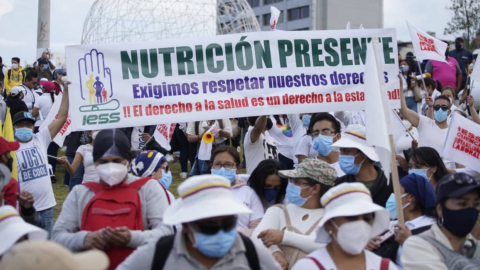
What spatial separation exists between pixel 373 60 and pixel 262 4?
80.4 m

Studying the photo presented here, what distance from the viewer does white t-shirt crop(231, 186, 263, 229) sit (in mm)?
5473

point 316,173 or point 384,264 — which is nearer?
point 384,264

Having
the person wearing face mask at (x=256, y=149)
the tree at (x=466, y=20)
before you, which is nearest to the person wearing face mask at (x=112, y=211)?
the person wearing face mask at (x=256, y=149)

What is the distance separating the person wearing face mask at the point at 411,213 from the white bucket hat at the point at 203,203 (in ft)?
5.18

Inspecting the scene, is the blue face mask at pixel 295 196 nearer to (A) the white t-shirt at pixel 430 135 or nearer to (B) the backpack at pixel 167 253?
(B) the backpack at pixel 167 253

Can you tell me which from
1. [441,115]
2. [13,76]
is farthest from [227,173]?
[13,76]

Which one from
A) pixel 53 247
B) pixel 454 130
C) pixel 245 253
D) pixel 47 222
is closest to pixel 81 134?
pixel 47 222

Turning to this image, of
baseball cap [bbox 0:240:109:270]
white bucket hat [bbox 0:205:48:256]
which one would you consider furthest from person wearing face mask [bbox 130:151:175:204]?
baseball cap [bbox 0:240:109:270]

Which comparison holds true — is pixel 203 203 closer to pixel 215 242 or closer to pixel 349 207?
pixel 215 242

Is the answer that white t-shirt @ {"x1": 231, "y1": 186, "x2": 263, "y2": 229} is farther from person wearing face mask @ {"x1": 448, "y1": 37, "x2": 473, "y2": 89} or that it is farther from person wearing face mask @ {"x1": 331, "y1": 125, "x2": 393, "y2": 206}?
person wearing face mask @ {"x1": 448, "y1": 37, "x2": 473, "y2": 89}

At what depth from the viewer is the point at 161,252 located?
332 centimetres

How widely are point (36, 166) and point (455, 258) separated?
4.40 meters

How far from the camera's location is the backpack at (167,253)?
10.8 ft

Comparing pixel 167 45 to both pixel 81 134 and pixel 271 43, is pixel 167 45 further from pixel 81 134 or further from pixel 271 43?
pixel 81 134
